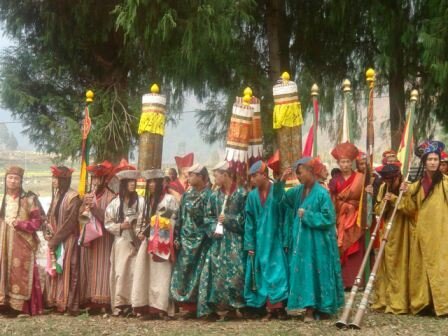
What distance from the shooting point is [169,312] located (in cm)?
700

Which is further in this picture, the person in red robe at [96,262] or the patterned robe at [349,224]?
the patterned robe at [349,224]

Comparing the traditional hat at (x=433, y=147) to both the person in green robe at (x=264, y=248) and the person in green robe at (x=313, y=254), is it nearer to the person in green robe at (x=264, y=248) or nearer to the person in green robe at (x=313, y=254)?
the person in green robe at (x=313, y=254)

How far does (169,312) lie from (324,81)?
6665mm

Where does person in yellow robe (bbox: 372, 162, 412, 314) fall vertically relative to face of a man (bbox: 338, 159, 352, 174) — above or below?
below

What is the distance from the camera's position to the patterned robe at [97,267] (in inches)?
291

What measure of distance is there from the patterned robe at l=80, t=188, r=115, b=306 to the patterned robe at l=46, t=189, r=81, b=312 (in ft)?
0.28

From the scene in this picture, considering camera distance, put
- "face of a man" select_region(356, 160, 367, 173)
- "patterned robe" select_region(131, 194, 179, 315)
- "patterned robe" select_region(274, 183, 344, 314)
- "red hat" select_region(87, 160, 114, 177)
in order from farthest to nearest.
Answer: "face of a man" select_region(356, 160, 367, 173)
"red hat" select_region(87, 160, 114, 177)
"patterned robe" select_region(131, 194, 179, 315)
"patterned robe" select_region(274, 183, 344, 314)

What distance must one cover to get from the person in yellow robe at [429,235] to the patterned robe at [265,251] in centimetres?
129

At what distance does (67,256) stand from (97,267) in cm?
35

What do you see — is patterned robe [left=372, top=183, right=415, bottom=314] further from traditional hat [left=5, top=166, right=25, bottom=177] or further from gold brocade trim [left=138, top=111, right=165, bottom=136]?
traditional hat [left=5, top=166, right=25, bottom=177]

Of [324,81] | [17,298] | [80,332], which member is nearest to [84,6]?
[324,81]

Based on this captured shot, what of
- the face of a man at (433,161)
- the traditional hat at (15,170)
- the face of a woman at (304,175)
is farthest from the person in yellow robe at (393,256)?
the traditional hat at (15,170)

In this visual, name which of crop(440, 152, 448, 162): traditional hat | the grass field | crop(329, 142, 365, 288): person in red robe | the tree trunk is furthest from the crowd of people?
the tree trunk

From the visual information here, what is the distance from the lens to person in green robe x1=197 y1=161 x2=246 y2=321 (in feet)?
21.9
